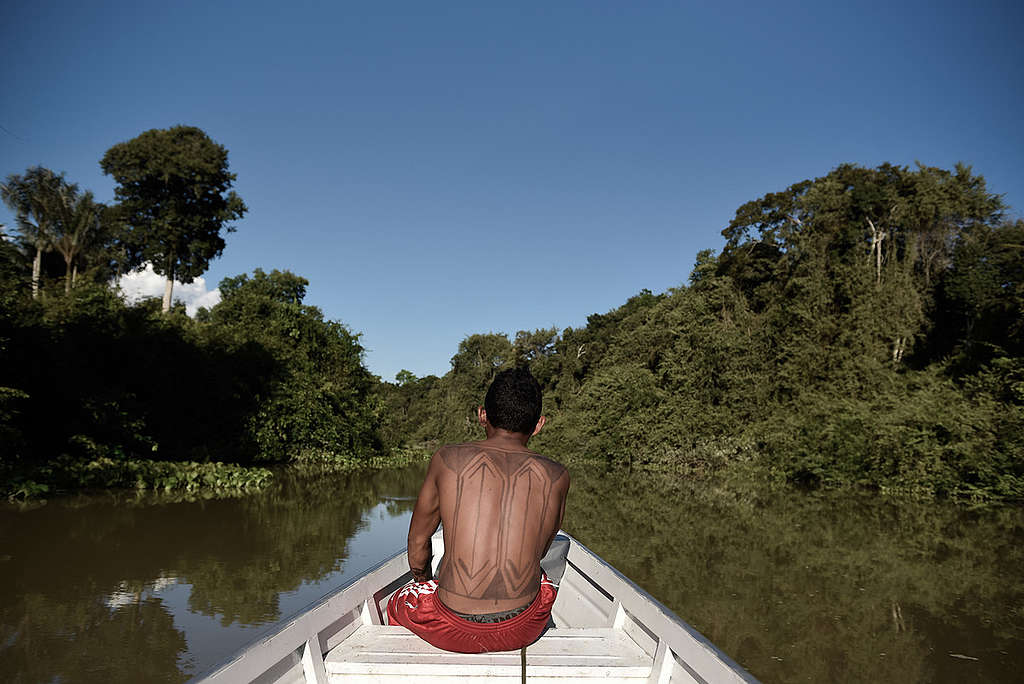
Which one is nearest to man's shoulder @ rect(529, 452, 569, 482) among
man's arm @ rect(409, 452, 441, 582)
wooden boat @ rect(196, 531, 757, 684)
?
man's arm @ rect(409, 452, 441, 582)

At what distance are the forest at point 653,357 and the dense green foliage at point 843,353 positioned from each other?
69mm

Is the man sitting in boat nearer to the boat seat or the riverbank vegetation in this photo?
the boat seat

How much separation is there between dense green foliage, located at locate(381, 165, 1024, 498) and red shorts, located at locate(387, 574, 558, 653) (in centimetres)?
1321

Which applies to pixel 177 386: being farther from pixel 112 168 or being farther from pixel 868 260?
pixel 868 260

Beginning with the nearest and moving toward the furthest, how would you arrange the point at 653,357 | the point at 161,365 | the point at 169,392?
the point at 161,365 → the point at 169,392 → the point at 653,357

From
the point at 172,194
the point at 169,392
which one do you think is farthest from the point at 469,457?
the point at 172,194

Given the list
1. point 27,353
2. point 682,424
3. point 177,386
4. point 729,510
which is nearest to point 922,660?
point 729,510

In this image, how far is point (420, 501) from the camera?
2.38 meters

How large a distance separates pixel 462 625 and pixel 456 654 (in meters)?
0.25

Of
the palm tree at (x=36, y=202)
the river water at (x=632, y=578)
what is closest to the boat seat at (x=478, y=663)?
the river water at (x=632, y=578)

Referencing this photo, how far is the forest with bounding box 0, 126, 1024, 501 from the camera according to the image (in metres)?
11.9

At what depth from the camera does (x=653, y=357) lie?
83.1ft

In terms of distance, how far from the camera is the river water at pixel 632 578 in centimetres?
440

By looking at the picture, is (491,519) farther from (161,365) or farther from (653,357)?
(653,357)
